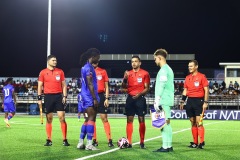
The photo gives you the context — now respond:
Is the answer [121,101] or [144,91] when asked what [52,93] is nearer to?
[144,91]

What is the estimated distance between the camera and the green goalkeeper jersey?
9.38 meters

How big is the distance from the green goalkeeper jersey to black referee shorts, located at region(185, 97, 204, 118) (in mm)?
1862

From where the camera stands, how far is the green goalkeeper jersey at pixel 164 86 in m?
9.38

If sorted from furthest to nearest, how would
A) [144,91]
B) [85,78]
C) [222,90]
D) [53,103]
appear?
1. [222,90]
2. [53,103]
3. [144,91]
4. [85,78]

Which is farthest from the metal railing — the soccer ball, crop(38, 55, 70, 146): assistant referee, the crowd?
the soccer ball

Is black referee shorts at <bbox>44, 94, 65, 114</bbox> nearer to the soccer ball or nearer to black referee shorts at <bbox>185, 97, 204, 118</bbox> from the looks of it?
the soccer ball

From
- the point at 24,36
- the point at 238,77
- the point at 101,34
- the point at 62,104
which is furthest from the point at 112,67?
the point at 62,104

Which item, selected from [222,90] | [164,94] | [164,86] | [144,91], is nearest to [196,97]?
[144,91]

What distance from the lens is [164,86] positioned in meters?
9.43

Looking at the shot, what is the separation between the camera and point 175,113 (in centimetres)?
3184

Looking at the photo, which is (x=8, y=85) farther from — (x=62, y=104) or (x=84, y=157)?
(x=84, y=157)

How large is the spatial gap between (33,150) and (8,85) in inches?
388

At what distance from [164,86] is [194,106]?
2.18 m

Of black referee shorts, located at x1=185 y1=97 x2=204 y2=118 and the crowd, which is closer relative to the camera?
black referee shorts, located at x1=185 y1=97 x2=204 y2=118
